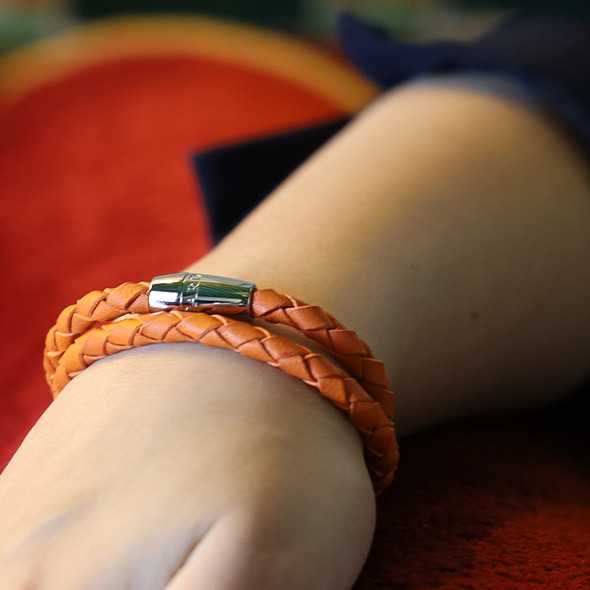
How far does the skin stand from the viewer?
23 cm

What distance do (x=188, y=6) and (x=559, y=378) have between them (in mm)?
2094

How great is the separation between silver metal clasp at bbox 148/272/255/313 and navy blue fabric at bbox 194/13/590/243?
0.76 ft

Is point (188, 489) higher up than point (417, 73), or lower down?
lower down

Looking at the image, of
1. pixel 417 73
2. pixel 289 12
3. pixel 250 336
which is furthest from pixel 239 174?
pixel 289 12

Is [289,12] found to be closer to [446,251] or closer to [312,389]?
[446,251]

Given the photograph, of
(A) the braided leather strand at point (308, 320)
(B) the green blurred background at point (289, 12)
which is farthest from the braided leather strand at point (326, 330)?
(B) the green blurred background at point (289, 12)

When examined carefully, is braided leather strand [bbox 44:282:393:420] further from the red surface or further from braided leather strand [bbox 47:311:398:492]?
the red surface

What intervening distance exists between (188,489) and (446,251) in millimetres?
216

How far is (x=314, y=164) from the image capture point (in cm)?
45

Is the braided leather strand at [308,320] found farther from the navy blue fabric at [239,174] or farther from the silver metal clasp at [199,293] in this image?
the navy blue fabric at [239,174]

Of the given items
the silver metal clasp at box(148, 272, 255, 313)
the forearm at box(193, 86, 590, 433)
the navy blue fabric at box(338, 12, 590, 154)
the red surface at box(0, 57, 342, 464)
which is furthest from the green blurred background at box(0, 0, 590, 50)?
the silver metal clasp at box(148, 272, 255, 313)

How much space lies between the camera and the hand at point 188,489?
226 millimetres

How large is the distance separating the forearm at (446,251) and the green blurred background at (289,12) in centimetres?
155

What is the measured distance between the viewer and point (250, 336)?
281 mm
